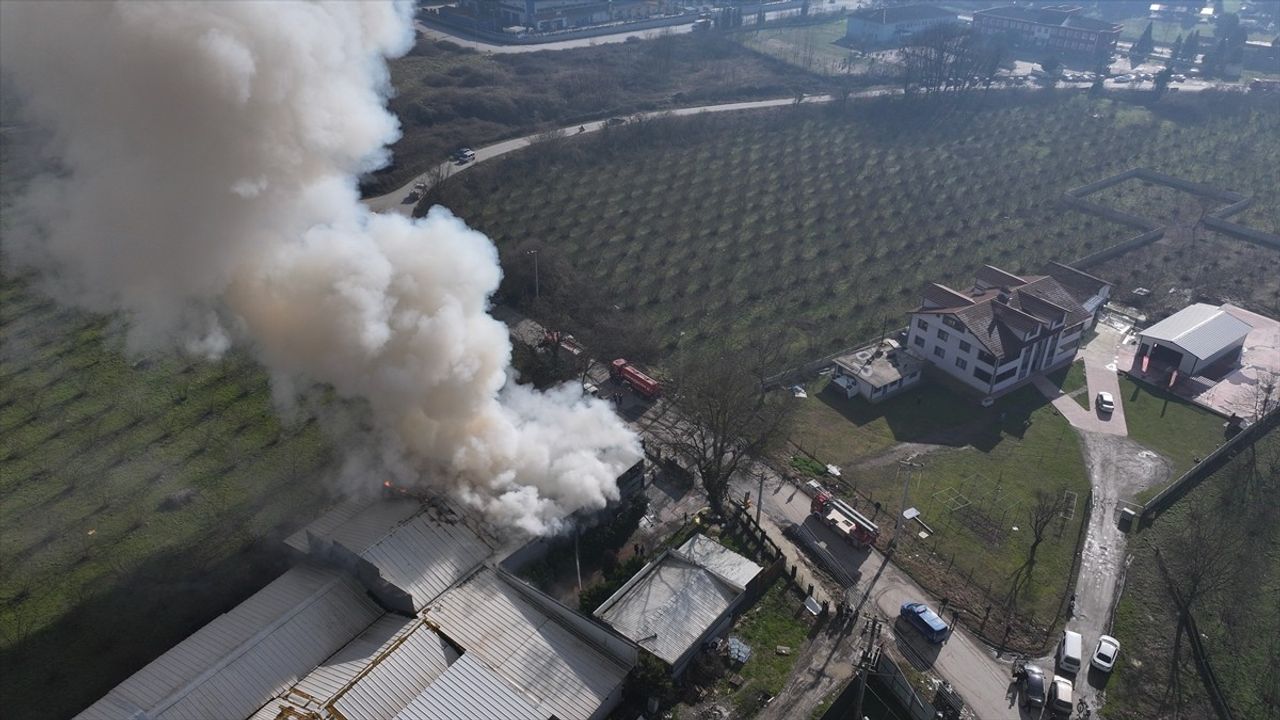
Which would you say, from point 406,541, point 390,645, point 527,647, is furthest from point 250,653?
point 527,647

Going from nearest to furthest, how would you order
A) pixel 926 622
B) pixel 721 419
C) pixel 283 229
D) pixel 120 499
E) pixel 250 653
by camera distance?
pixel 250 653 < pixel 926 622 < pixel 283 229 < pixel 120 499 < pixel 721 419

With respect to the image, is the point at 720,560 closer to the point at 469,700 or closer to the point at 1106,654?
the point at 469,700

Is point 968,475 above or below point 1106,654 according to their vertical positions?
below

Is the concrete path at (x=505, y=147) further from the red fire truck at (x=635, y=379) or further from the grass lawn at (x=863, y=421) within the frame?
the grass lawn at (x=863, y=421)

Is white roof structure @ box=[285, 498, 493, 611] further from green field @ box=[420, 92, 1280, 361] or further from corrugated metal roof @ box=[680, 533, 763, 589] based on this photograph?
green field @ box=[420, 92, 1280, 361]

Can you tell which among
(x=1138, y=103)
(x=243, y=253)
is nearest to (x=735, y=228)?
(x=243, y=253)

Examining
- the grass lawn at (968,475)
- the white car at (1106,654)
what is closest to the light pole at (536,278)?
the grass lawn at (968,475)

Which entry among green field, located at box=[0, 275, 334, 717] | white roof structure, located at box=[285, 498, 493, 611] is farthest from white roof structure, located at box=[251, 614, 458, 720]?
green field, located at box=[0, 275, 334, 717]
